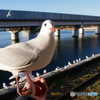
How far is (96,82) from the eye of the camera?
752 cm

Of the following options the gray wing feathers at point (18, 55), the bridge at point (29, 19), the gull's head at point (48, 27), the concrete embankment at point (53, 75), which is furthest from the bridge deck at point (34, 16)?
the gull's head at point (48, 27)

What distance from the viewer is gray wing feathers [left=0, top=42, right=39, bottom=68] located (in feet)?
8.13

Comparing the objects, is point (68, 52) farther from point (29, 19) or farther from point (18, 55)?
point (18, 55)

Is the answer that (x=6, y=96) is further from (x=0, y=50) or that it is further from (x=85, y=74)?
(x=85, y=74)

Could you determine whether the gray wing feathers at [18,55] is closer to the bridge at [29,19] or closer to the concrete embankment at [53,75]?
the concrete embankment at [53,75]

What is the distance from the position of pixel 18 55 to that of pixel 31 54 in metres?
0.25

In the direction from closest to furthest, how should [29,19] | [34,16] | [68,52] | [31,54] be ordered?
[31,54] → [68,52] → [29,19] → [34,16]

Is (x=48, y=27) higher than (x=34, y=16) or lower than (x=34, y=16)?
lower

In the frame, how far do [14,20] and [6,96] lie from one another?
2105 cm

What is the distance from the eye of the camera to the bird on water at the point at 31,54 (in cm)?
244

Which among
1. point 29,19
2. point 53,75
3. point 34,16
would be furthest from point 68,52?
point 53,75

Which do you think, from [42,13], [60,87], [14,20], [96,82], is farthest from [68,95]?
[42,13]

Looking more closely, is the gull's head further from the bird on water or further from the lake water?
the lake water

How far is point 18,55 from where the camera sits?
8.39 feet
